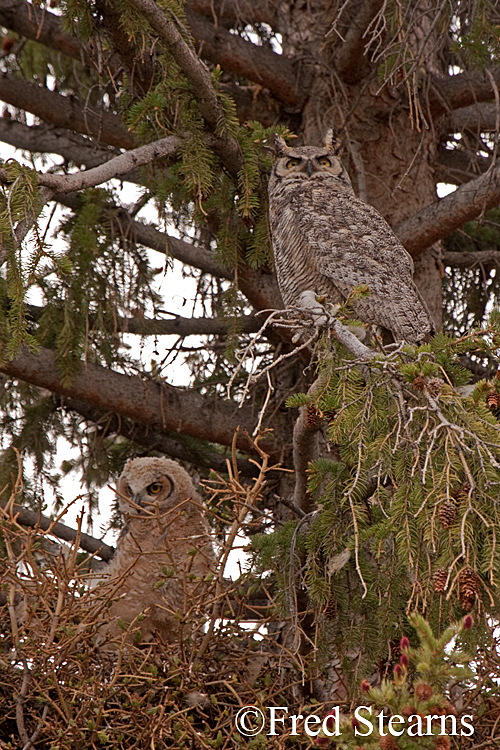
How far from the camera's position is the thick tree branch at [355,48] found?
4.45 metres

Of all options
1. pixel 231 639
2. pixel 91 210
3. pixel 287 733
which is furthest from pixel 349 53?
pixel 287 733

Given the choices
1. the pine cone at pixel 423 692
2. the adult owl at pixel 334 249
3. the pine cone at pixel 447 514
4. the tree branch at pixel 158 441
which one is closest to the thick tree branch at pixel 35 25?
the adult owl at pixel 334 249

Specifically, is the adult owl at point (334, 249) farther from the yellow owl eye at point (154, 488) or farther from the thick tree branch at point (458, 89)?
the yellow owl eye at point (154, 488)

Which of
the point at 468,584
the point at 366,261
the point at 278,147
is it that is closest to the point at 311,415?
the point at 468,584

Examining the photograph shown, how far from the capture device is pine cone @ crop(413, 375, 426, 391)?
2.23 meters

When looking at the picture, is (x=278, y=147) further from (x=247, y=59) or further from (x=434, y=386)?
(x=434, y=386)

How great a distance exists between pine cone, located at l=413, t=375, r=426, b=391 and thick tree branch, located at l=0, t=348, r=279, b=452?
2.32 meters

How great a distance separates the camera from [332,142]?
15.1 feet

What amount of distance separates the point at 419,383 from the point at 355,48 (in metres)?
3.03

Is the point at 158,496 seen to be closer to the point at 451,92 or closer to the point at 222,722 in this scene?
the point at 222,722

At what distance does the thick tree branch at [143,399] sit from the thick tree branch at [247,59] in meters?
1.76

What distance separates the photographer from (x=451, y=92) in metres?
4.84

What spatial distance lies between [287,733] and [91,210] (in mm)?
2798

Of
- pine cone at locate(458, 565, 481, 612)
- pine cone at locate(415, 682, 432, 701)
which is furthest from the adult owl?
pine cone at locate(415, 682, 432, 701)
